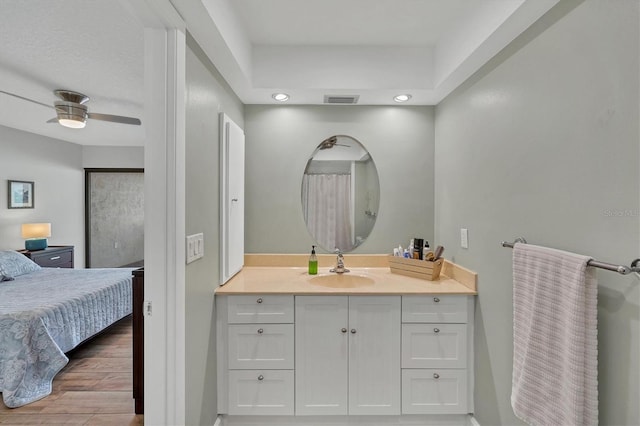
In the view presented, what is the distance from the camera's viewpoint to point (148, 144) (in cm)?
120

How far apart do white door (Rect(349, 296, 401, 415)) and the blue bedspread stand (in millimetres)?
2146

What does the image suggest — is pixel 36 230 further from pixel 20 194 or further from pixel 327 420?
pixel 327 420

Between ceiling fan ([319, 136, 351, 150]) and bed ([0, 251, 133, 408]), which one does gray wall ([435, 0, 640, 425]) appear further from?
bed ([0, 251, 133, 408])

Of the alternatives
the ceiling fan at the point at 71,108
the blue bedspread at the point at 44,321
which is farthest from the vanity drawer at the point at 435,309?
the ceiling fan at the point at 71,108

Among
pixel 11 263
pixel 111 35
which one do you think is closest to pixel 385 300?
pixel 111 35

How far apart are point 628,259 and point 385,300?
3.41ft

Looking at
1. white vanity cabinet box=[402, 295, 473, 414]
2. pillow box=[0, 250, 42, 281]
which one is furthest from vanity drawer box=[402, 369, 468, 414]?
pillow box=[0, 250, 42, 281]

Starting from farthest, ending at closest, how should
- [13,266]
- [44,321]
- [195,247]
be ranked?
[13,266], [44,321], [195,247]

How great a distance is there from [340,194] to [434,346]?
118 cm

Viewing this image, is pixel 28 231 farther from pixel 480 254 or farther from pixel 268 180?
pixel 480 254

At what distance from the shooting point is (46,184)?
4336 mm

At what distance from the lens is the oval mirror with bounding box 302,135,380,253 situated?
233 cm

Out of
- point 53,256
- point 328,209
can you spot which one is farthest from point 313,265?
point 53,256

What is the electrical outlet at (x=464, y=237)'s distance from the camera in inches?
72.0
